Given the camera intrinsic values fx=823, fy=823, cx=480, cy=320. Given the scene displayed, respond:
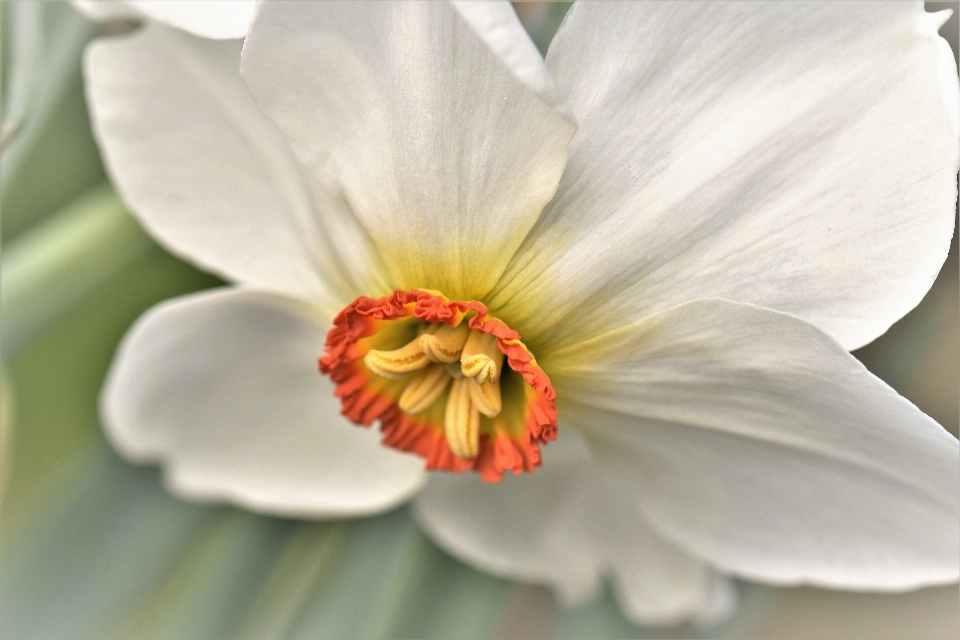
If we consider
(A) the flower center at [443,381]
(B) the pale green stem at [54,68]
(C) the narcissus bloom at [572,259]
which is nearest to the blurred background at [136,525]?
(B) the pale green stem at [54,68]

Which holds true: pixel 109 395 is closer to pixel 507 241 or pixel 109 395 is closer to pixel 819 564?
pixel 507 241

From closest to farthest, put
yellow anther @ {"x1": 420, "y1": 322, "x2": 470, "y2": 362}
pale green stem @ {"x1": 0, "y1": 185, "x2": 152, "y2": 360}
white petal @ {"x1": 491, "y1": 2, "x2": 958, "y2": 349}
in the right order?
1. white petal @ {"x1": 491, "y1": 2, "x2": 958, "y2": 349}
2. yellow anther @ {"x1": 420, "y1": 322, "x2": 470, "y2": 362}
3. pale green stem @ {"x1": 0, "y1": 185, "x2": 152, "y2": 360}

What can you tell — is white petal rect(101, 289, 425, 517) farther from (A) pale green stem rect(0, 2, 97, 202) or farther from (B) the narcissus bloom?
(A) pale green stem rect(0, 2, 97, 202)

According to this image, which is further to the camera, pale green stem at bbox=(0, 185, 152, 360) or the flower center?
pale green stem at bbox=(0, 185, 152, 360)

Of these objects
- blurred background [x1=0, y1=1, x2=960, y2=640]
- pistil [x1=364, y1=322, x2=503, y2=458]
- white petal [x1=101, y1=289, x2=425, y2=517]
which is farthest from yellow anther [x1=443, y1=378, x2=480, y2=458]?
blurred background [x1=0, y1=1, x2=960, y2=640]

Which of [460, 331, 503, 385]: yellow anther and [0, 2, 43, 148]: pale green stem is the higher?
[460, 331, 503, 385]: yellow anther

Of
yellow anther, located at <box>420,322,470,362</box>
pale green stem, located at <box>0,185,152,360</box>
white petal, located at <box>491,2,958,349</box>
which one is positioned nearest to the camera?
white petal, located at <box>491,2,958,349</box>

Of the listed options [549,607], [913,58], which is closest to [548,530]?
[549,607]

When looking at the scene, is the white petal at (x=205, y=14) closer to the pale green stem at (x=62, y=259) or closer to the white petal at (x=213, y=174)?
the white petal at (x=213, y=174)
